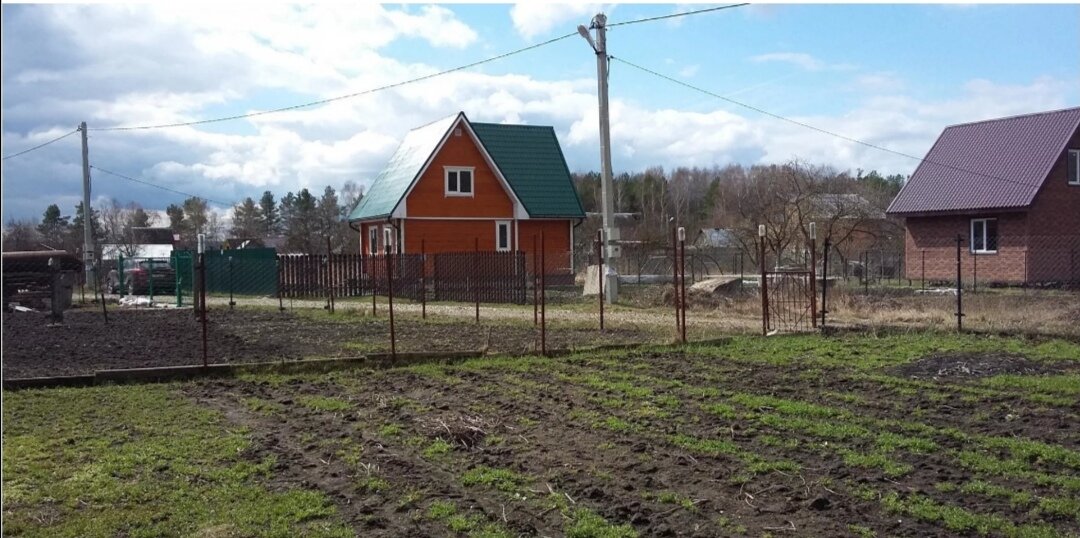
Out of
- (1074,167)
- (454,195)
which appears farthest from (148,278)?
(1074,167)

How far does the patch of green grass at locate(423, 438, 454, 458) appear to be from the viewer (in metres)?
6.98

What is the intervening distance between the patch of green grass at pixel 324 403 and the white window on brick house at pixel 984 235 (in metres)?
29.4

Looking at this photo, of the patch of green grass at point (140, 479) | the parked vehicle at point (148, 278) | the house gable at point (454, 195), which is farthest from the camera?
the house gable at point (454, 195)

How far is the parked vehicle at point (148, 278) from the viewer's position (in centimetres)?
2983

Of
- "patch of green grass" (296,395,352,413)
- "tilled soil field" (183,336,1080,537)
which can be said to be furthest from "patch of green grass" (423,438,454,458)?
"patch of green grass" (296,395,352,413)

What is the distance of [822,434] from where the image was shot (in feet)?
24.2

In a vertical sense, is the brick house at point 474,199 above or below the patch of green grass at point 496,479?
above

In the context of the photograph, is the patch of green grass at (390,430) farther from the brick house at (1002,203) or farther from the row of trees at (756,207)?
the brick house at (1002,203)

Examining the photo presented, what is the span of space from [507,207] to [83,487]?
28.9 metres

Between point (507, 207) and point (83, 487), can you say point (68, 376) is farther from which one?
point (507, 207)

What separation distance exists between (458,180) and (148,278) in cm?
1140

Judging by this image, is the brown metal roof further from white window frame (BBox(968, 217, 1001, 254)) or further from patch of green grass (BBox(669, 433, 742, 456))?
patch of green grass (BBox(669, 433, 742, 456))

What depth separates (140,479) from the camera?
6.32m

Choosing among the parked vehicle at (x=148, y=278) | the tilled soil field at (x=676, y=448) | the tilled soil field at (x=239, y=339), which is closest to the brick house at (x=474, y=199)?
the parked vehicle at (x=148, y=278)
